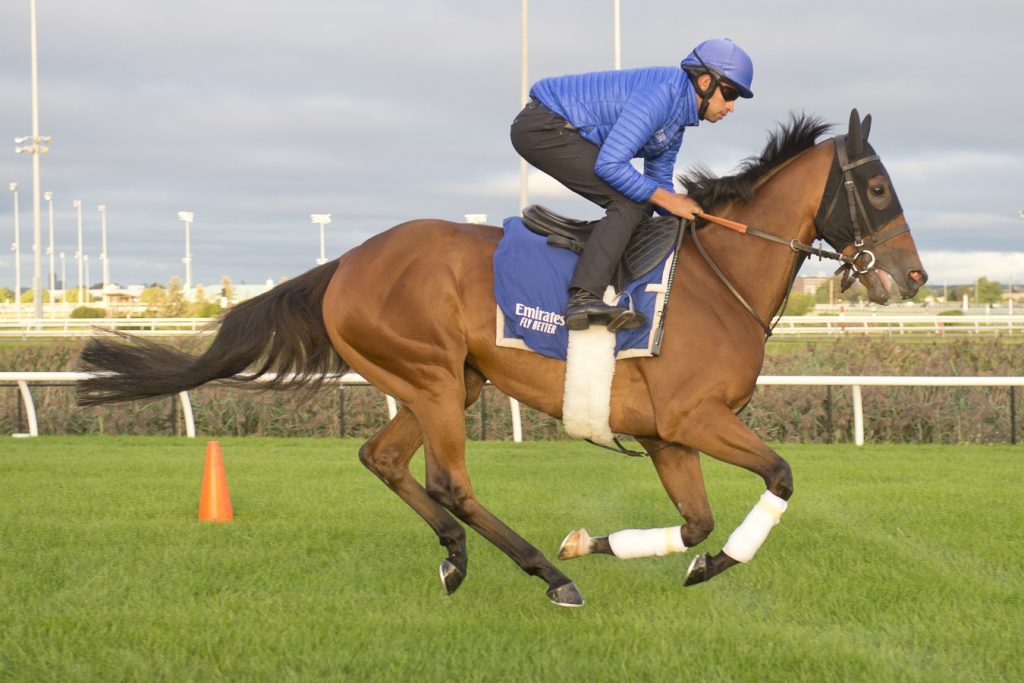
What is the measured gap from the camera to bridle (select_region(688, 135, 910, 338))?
5.09 m

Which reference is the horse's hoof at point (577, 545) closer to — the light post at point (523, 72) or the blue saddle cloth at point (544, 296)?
the blue saddle cloth at point (544, 296)

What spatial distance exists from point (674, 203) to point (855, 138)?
2.70 ft

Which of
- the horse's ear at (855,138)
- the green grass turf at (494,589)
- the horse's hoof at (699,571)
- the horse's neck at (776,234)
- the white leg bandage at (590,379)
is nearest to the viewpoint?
the green grass turf at (494,589)

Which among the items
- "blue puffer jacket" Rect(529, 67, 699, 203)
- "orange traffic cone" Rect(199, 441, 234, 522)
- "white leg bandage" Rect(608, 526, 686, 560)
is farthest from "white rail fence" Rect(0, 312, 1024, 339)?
"white leg bandage" Rect(608, 526, 686, 560)

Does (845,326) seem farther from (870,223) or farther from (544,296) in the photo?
(544,296)

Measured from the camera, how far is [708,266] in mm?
5238

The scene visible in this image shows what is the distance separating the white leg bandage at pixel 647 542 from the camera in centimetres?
504

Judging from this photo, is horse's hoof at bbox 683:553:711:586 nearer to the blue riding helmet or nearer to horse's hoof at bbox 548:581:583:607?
horse's hoof at bbox 548:581:583:607

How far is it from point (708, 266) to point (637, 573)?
1.55m

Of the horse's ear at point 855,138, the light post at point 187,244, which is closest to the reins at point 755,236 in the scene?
the horse's ear at point 855,138

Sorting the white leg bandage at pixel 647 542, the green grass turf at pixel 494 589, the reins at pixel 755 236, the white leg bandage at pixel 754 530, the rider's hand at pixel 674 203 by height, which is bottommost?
the green grass turf at pixel 494 589

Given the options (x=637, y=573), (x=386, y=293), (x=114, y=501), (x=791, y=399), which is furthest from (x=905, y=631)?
(x=791, y=399)

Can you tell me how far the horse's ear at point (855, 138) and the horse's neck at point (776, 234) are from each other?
123 millimetres

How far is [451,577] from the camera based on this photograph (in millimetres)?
5215
